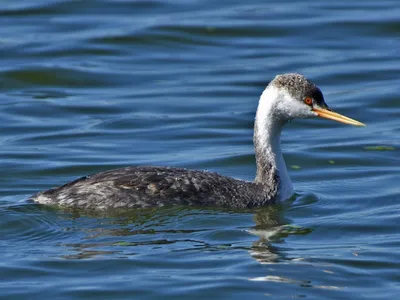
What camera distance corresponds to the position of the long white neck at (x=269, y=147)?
536 inches

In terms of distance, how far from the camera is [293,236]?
41.4 ft

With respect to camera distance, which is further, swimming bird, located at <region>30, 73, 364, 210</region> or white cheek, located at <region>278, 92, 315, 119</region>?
white cheek, located at <region>278, 92, 315, 119</region>

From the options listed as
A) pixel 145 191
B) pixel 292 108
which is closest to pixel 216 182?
pixel 145 191

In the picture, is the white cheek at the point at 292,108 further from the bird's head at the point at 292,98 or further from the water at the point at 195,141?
the water at the point at 195,141

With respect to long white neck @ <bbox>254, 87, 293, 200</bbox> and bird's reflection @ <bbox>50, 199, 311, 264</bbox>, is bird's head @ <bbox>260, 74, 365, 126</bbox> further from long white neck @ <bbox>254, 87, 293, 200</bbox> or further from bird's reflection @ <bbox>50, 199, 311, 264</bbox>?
bird's reflection @ <bbox>50, 199, 311, 264</bbox>

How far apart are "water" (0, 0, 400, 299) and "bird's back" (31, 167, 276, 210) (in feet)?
0.43

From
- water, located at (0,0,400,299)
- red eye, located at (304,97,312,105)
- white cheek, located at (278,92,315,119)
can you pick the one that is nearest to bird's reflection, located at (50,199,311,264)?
water, located at (0,0,400,299)

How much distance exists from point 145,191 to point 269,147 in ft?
5.63

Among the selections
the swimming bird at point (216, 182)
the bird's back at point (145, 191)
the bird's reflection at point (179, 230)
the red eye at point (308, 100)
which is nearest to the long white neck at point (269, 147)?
the swimming bird at point (216, 182)

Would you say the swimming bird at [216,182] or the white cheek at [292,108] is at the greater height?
the white cheek at [292,108]

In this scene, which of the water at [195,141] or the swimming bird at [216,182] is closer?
the water at [195,141]

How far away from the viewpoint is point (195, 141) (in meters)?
17.3

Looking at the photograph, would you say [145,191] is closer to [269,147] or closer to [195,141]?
[269,147]

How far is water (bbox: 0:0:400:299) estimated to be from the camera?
11219mm
